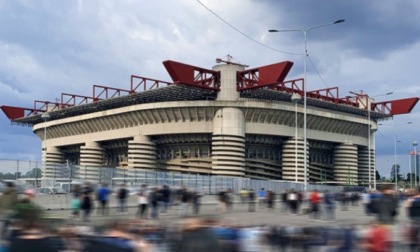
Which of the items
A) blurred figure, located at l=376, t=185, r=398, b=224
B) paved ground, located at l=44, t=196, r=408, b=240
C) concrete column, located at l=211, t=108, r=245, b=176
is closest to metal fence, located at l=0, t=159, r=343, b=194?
paved ground, located at l=44, t=196, r=408, b=240

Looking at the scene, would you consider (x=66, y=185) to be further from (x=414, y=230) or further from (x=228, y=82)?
(x=228, y=82)

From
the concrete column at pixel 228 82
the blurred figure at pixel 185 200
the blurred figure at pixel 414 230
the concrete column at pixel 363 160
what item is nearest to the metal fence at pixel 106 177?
the blurred figure at pixel 185 200

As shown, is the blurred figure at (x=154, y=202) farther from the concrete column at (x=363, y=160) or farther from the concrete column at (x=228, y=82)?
the concrete column at (x=363, y=160)

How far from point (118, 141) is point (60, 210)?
2266 inches

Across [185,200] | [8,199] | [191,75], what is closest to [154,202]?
[185,200]

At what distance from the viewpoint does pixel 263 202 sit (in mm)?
37656

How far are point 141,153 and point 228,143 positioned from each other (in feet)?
44.8

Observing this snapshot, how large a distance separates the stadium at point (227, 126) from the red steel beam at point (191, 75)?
140mm

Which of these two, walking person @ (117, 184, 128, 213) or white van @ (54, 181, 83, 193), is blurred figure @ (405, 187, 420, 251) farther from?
white van @ (54, 181, 83, 193)

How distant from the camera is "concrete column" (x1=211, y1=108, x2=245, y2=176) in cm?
7162

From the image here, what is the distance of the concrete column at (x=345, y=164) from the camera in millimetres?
87938

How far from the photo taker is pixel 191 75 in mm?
68688

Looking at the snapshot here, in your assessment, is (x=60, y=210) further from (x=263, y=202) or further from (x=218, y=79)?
(x=218, y=79)

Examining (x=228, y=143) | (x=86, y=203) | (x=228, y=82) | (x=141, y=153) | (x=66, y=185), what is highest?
(x=228, y=82)
